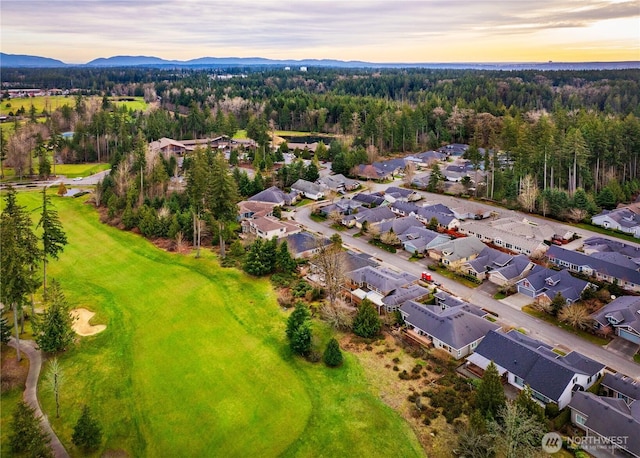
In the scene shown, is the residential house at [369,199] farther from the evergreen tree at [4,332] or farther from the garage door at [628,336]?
the evergreen tree at [4,332]

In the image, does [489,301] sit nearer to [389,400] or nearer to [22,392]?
[389,400]

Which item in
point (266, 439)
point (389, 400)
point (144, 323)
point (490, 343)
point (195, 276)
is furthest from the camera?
point (195, 276)

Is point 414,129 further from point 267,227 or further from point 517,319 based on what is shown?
point 517,319

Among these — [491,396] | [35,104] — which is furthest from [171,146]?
[491,396]

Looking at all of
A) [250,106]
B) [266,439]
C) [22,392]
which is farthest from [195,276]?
[250,106]

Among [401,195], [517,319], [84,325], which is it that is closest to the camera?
[84,325]

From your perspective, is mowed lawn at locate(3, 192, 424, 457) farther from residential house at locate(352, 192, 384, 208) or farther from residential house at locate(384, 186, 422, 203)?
residential house at locate(384, 186, 422, 203)

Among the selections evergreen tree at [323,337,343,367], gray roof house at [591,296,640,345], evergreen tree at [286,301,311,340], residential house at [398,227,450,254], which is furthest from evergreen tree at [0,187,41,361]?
gray roof house at [591,296,640,345]
